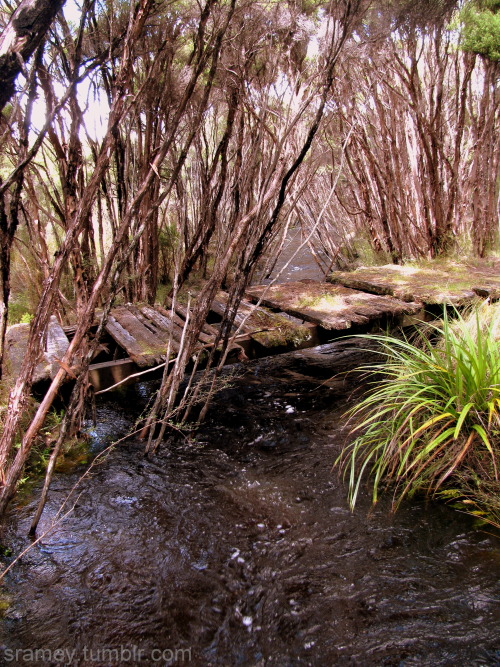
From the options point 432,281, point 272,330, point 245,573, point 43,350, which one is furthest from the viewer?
point 432,281

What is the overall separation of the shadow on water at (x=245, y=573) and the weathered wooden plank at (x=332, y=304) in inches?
35.7

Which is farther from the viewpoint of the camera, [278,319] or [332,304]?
[332,304]

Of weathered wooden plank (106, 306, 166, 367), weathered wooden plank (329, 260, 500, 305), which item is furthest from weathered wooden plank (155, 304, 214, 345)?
weathered wooden plank (329, 260, 500, 305)

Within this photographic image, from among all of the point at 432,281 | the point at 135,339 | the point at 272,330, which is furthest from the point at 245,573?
the point at 432,281

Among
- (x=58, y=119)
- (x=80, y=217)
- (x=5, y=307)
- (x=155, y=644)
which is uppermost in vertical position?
(x=58, y=119)

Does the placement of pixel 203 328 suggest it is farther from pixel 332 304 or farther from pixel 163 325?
pixel 332 304

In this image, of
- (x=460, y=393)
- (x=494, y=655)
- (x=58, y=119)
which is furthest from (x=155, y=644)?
(x=58, y=119)

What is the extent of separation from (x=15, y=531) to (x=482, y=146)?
5.16 metres

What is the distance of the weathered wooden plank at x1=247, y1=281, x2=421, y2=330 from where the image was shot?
10.2ft

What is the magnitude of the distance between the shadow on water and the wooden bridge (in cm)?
68

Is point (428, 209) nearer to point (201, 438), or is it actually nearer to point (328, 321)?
point (328, 321)

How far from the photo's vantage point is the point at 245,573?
1861mm

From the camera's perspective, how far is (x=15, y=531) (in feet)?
6.82

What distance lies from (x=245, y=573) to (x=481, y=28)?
15.7ft
